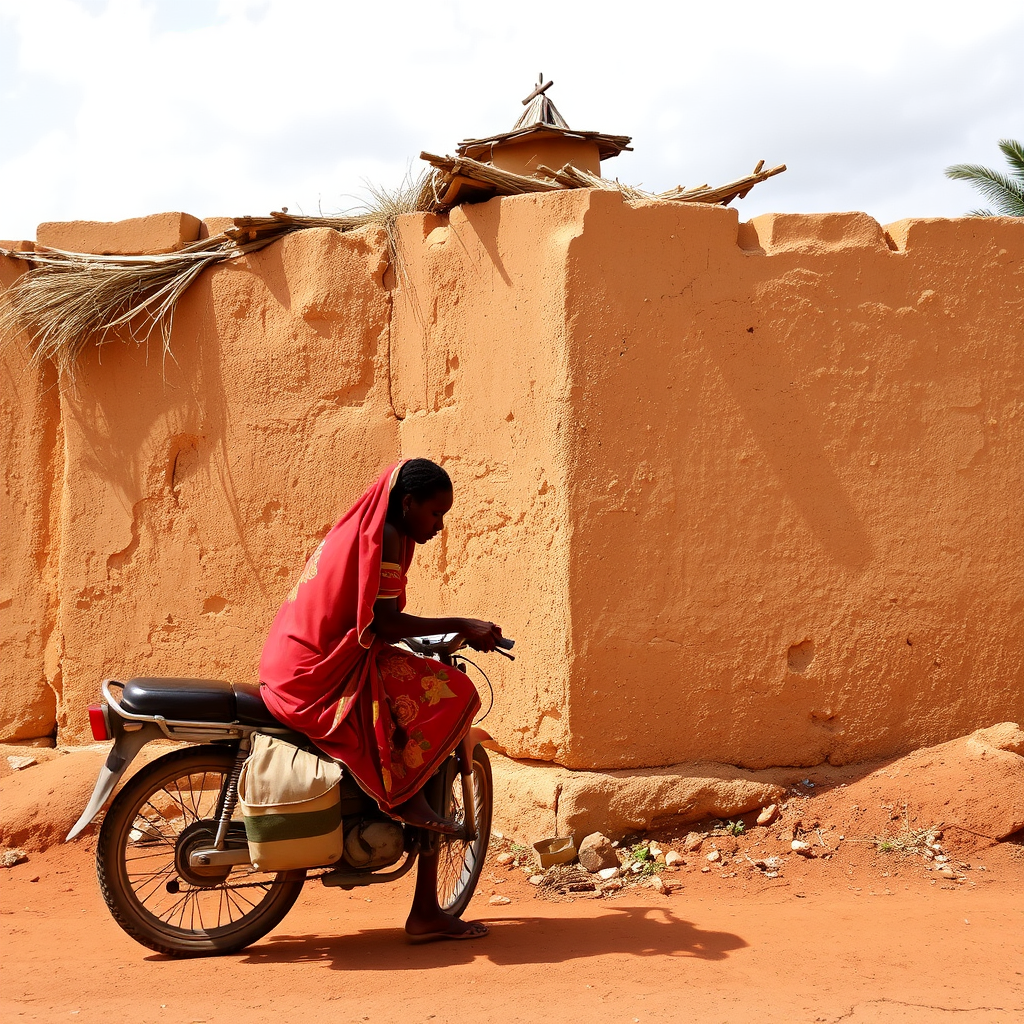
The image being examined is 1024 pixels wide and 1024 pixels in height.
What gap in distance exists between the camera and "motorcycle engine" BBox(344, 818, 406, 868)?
3273 millimetres

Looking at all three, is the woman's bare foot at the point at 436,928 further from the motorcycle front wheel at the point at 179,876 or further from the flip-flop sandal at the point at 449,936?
the motorcycle front wheel at the point at 179,876

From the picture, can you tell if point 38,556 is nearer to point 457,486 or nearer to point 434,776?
point 457,486

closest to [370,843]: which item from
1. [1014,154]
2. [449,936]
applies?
[449,936]

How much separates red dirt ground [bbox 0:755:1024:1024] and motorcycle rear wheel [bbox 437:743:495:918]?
16 cm

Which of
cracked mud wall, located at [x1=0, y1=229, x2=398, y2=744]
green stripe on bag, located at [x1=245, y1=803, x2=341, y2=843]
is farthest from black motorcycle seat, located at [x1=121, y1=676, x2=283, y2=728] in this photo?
cracked mud wall, located at [x1=0, y1=229, x2=398, y2=744]

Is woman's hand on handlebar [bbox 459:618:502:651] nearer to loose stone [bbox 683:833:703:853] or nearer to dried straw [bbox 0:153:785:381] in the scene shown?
loose stone [bbox 683:833:703:853]

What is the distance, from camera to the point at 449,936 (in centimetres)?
344

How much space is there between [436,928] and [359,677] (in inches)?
33.6

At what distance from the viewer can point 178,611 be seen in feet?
16.7

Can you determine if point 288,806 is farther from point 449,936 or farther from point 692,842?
point 692,842

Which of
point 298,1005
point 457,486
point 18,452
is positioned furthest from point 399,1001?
point 18,452

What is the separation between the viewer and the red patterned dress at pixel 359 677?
3.15 metres

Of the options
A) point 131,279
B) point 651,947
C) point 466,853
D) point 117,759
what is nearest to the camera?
point 117,759

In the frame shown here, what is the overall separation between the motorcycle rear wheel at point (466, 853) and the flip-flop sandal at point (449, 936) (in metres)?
0.14
